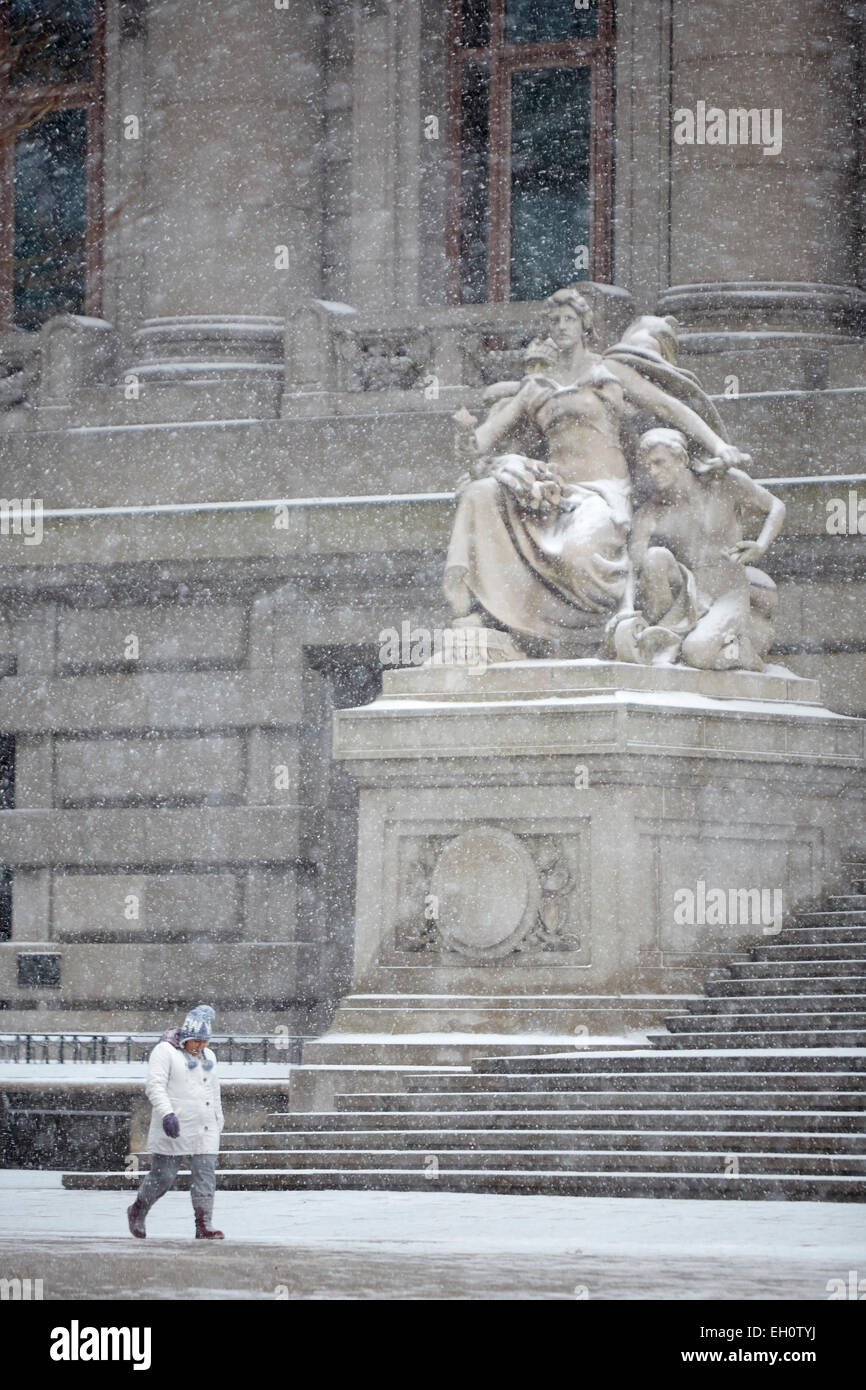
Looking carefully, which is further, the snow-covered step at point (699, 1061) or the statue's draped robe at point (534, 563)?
the statue's draped robe at point (534, 563)

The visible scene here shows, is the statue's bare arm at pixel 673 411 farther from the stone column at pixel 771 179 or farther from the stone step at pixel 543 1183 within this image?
the stone step at pixel 543 1183

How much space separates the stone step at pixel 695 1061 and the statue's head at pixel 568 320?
5085 millimetres

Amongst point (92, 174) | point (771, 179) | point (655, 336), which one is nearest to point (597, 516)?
point (655, 336)

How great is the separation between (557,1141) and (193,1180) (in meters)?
2.96

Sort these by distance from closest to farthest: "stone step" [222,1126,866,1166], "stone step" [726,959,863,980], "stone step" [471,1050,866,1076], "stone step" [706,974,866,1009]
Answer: "stone step" [222,1126,866,1166]
"stone step" [471,1050,866,1076]
"stone step" [706,974,866,1009]
"stone step" [726,959,863,980]

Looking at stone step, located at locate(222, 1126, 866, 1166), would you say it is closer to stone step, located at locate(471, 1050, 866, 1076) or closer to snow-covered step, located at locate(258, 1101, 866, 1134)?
snow-covered step, located at locate(258, 1101, 866, 1134)

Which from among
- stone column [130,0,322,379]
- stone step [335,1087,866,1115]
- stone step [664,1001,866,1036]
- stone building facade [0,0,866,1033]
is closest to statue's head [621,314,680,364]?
stone building facade [0,0,866,1033]

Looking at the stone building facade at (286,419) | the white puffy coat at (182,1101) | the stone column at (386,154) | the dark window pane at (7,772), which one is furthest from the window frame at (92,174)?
the white puffy coat at (182,1101)

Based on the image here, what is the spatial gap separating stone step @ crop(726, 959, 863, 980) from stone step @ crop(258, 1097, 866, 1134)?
2211mm

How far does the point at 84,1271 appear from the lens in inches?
490

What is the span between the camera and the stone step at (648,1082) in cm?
1623

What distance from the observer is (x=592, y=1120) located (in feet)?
53.5

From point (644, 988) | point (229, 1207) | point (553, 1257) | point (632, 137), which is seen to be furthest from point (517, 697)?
point (632, 137)

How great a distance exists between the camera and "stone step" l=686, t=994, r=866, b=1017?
57.4 ft
